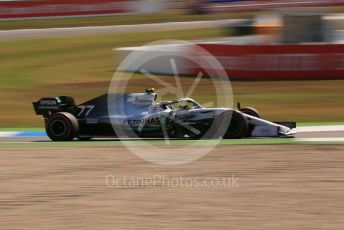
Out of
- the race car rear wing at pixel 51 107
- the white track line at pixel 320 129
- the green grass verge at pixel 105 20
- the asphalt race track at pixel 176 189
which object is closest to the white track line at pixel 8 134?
the race car rear wing at pixel 51 107

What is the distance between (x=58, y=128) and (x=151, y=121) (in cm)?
168

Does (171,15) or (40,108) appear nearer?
(40,108)

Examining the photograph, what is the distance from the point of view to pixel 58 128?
11.7 m

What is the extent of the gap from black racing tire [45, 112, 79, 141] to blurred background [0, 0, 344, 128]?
3352 mm

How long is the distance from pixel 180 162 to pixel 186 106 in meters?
2.40

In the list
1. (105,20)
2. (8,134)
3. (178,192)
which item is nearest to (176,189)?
(178,192)

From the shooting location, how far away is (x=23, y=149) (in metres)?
10.6

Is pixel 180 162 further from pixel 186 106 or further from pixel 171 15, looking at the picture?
pixel 171 15

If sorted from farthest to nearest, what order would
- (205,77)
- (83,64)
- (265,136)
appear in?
(83,64) < (205,77) < (265,136)

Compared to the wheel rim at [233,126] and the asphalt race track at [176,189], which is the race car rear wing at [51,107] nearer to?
the asphalt race track at [176,189]

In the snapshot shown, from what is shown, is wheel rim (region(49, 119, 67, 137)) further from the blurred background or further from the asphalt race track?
the blurred background

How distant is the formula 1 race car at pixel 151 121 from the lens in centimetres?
1120

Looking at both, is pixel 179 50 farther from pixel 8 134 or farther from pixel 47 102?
pixel 47 102

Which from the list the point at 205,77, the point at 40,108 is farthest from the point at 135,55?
the point at 40,108
